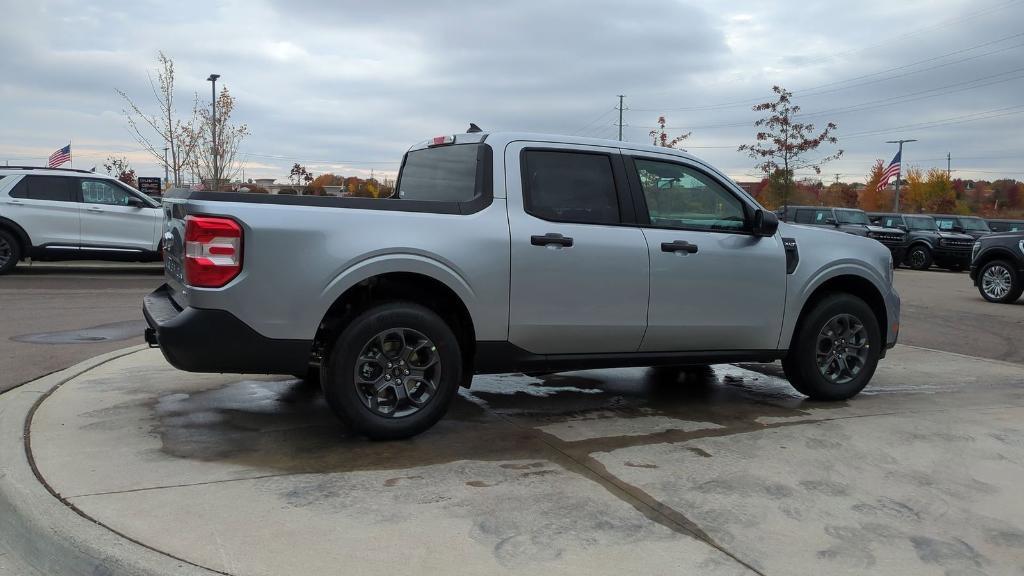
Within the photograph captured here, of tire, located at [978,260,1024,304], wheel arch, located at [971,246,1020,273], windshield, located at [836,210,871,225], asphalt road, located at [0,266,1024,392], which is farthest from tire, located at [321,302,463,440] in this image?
windshield, located at [836,210,871,225]

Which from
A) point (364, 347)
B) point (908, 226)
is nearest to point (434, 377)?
point (364, 347)

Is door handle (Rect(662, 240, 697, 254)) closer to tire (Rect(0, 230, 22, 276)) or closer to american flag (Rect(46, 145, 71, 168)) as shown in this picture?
tire (Rect(0, 230, 22, 276))

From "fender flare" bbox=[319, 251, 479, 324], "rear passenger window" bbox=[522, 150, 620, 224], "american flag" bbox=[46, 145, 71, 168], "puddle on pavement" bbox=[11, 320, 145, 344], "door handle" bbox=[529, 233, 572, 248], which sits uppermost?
"american flag" bbox=[46, 145, 71, 168]

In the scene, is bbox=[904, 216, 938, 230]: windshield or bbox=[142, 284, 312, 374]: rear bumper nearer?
bbox=[142, 284, 312, 374]: rear bumper

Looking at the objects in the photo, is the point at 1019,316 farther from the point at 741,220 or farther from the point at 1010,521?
the point at 1010,521

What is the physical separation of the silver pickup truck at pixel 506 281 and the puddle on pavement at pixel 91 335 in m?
3.46

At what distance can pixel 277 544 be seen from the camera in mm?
3379

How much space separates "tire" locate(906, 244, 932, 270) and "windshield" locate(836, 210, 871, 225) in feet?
6.18

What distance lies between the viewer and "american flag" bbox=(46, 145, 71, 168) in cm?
3102

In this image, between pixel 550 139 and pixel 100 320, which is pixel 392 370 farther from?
pixel 100 320

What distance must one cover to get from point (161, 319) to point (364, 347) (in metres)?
1.18

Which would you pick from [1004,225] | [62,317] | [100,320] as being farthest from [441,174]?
[1004,225]

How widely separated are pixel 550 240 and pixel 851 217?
23492 millimetres

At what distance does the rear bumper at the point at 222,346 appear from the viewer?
4359 mm
